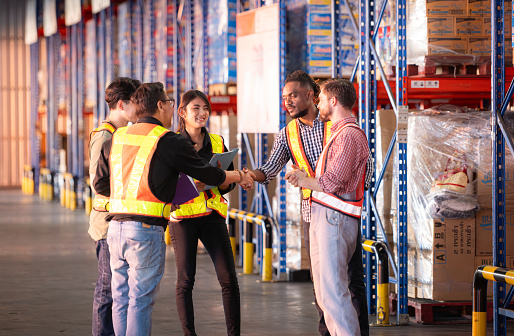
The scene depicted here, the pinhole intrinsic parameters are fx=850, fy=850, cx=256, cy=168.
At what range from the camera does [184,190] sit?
17.2ft

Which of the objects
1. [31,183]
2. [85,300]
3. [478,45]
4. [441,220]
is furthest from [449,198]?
[31,183]

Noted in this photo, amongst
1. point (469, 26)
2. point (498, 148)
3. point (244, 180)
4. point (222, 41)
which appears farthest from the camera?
point (222, 41)

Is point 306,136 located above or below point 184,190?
above

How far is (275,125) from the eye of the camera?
9078mm

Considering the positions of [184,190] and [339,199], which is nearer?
[339,199]

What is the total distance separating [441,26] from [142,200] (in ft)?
12.7

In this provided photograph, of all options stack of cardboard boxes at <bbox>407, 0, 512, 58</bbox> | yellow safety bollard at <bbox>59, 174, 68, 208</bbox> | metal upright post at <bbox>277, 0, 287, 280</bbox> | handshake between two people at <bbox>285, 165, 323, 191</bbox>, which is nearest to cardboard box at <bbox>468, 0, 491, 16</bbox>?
stack of cardboard boxes at <bbox>407, 0, 512, 58</bbox>

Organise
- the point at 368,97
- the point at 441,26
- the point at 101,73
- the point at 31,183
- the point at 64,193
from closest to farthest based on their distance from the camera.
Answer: the point at 368,97
the point at 441,26
the point at 101,73
the point at 64,193
the point at 31,183

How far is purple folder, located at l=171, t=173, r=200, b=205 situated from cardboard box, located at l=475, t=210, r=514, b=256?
9.51 ft

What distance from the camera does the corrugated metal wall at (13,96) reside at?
103 feet

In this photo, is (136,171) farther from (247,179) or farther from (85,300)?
(85,300)

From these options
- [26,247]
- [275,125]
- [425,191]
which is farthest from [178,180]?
[26,247]

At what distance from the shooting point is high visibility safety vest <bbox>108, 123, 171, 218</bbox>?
479cm

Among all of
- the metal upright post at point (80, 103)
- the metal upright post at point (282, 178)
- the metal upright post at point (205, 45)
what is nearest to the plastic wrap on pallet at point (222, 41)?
the metal upright post at point (205, 45)
